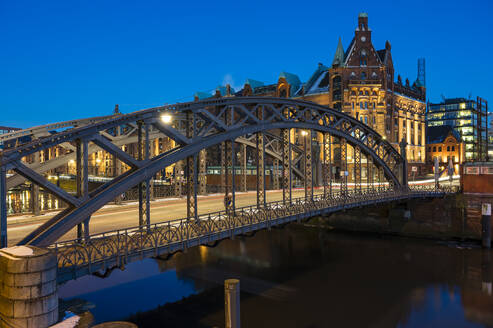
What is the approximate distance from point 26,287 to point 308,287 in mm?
19613

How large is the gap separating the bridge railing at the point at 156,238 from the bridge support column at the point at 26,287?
0.99 m

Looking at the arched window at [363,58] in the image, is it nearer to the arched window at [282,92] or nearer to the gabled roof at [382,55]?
the gabled roof at [382,55]

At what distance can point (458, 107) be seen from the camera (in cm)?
11519

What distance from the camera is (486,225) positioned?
34781 millimetres

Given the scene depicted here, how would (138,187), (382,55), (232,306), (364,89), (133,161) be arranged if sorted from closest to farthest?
(232,306) → (133,161) → (138,187) → (364,89) → (382,55)

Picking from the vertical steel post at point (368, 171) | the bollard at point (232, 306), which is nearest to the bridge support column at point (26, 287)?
the bollard at point (232, 306)

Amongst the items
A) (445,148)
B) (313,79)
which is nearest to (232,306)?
(313,79)

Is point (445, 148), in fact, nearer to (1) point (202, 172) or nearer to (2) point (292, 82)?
(2) point (292, 82)

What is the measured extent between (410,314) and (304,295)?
633cm

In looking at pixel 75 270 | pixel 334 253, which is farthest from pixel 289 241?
pixel 75 270

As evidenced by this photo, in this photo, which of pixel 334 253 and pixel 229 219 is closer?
pixel 229 219

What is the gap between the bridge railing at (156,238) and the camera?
12258 millimetres

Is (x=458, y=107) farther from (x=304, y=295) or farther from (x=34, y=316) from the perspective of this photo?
(x=34, y=316)

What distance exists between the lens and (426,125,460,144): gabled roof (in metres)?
98.3
